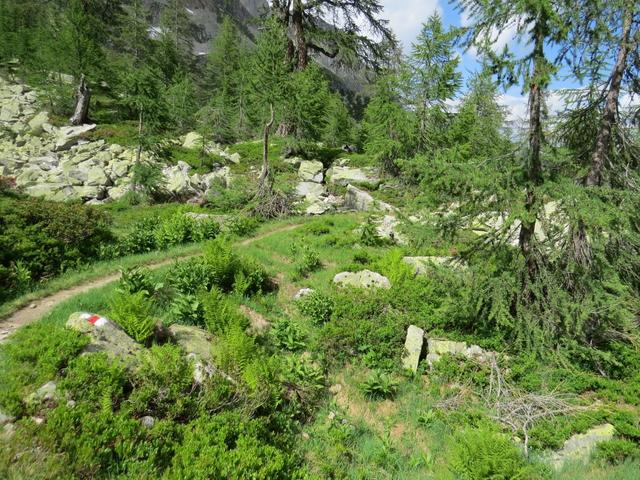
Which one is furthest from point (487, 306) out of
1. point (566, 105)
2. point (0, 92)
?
point (0, 92)

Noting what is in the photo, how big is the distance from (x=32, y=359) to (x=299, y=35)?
2873cm

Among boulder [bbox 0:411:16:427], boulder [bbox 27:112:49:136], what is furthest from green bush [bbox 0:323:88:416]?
boulder [bbox 27:112:49:136]

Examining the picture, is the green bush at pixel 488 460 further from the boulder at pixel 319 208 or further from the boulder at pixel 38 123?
the boulder at pixel 38 123

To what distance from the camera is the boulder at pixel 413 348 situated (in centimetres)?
805

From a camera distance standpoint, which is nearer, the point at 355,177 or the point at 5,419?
the point at 5,419

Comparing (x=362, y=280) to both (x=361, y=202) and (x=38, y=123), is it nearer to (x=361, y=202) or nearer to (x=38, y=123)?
(x=361, y=202)

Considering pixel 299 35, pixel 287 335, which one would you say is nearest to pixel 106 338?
pixel 287 335

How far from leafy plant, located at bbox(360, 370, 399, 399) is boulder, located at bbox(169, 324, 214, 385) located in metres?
3.25

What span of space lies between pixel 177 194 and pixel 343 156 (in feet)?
43.0

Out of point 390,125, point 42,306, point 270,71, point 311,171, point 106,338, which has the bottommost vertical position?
point 42,306

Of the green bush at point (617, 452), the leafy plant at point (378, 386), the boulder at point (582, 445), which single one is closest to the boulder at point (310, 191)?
the leafy plant at point (378, 386)

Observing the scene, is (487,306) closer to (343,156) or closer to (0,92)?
(343,156)

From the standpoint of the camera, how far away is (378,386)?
7.29 meters

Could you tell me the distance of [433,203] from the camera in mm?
6949
